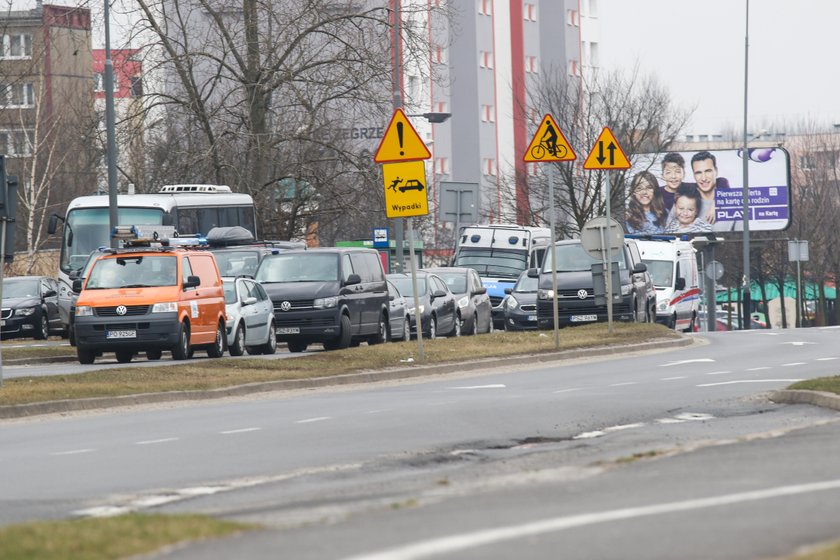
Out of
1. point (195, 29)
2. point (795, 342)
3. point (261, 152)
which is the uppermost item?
point (195, 29)

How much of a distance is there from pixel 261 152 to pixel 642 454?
31569 millimetres

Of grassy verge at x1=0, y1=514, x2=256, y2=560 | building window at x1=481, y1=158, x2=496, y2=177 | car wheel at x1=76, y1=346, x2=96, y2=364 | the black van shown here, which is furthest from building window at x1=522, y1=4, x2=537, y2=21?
grassy verge at x1=0, y1=514, x2=256, y2=560

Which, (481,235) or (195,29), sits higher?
(195,29)

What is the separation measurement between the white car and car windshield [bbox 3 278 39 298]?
1403 centimetres

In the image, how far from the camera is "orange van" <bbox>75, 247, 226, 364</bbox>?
1123 inches

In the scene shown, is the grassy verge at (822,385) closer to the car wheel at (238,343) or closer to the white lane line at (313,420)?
the white lane line at (313,420)

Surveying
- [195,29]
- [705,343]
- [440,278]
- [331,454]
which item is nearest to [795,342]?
[705,343]

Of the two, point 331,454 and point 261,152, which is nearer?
point 331,454

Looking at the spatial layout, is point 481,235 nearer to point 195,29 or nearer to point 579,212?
point 195,29

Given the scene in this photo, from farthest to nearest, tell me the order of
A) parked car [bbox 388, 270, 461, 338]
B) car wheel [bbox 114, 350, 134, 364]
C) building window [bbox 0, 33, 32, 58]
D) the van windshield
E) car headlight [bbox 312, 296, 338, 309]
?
1. building window [bbox 0, 33, 32, 58]
2. the van windshield
3. parked car [bbox 388, 270, 461, 338]
4. car headlight [bbox 312, 296, 338, 309]
5. car wheel [bbox 114, 350, 134, 364]

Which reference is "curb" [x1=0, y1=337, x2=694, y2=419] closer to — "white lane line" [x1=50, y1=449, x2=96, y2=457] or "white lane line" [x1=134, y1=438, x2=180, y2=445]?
"white lane line" [x1=134, y1=438, x2=180, y2=445]

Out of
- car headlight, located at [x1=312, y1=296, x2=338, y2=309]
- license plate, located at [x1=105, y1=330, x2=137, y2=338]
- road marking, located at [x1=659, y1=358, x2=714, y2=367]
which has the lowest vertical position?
road marking, located at [x1=659, y1=358, x2=714, y2=367]

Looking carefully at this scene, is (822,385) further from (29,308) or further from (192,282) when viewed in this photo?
(29,308)

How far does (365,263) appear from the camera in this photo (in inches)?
1305
